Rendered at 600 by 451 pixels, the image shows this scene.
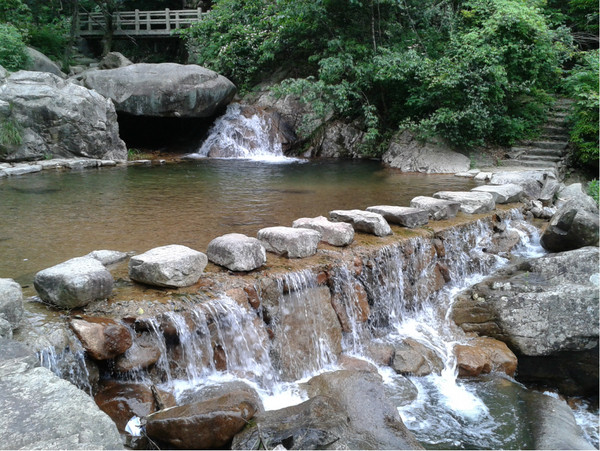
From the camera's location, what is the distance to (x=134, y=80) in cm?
1490

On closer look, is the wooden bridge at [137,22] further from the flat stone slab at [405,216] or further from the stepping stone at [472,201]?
the flat stone slab at [405,216]

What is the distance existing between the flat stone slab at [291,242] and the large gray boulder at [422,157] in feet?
24.4

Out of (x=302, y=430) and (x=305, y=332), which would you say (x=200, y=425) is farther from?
(x=305, y=332)

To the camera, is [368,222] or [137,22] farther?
[137,22]

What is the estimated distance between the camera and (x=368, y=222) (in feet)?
21.3

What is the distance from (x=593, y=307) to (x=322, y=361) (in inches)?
117

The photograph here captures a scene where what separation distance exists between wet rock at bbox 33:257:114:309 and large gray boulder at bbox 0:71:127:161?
29.5 feet

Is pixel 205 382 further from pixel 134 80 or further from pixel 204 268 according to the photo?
pixel 134 80

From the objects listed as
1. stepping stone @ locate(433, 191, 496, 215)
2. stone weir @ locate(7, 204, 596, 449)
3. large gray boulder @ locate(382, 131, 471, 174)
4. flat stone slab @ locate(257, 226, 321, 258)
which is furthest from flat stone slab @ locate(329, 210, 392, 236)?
large gray boulder @ locate(382, 131, 471, 174)

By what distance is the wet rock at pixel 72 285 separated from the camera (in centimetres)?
422

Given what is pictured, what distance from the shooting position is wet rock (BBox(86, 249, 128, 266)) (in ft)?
17.4

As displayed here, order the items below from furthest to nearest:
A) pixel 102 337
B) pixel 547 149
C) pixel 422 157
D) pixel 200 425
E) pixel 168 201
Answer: pixel 422 157, pixel 547 149, pixel 168 201, pixel 102 337, pixel 200 425

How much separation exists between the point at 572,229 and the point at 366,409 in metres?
4.44

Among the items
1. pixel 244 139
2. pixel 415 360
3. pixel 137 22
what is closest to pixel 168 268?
pixel 415 360
